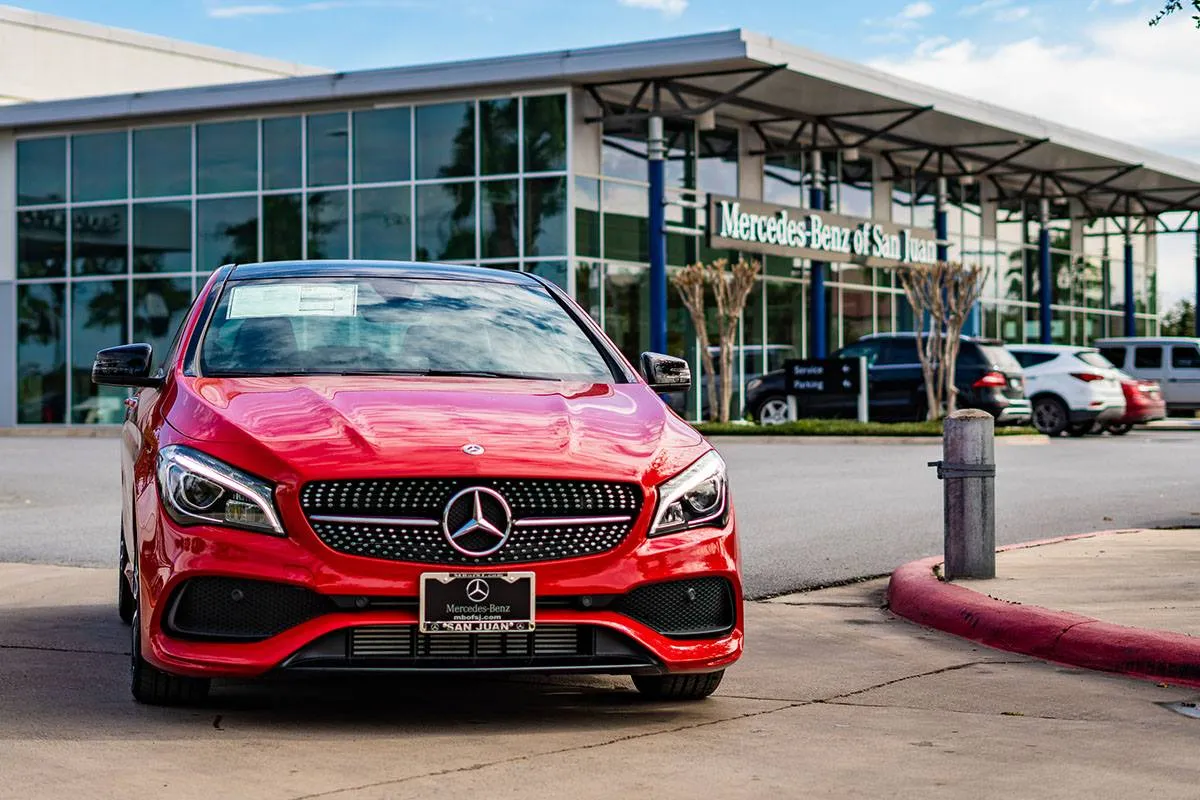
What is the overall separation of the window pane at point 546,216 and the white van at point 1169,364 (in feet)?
37.2

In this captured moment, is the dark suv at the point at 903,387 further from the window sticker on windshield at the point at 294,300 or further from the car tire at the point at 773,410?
the window sticker on windshield at the point at 294,300

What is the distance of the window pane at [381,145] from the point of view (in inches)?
1331

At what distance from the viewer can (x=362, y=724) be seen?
583 centimetres

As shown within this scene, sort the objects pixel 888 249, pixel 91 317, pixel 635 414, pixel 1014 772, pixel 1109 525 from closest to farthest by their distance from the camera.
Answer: pixel 1014 772, pixel 635 414, pixel 1109 525, pixel 91 317, pixel 888 249

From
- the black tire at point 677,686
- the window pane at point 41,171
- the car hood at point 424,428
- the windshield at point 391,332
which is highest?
the window pane at point 41,171

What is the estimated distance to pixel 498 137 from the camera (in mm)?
32938

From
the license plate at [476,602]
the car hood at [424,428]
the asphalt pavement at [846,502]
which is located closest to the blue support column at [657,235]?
the asphalt pavement at [846,502]

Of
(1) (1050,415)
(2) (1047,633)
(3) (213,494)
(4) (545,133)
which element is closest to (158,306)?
(4) (545,133)

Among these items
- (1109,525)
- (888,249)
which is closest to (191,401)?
(1109,525)

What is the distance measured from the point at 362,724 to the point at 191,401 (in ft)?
4.08

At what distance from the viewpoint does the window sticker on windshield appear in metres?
6.99

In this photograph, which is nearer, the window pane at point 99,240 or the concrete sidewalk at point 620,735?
the concrete sidewalk at point 620,735

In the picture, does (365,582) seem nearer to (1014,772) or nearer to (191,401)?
(191,401)

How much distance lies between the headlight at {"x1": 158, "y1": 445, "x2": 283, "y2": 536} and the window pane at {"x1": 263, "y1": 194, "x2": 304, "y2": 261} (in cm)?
2942
